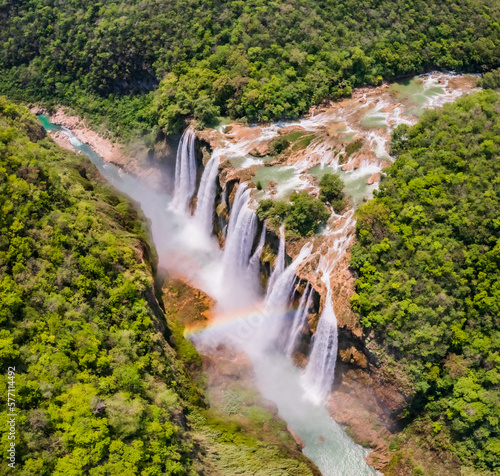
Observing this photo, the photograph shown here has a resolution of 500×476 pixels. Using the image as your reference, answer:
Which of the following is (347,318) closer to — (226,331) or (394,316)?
(394,316)

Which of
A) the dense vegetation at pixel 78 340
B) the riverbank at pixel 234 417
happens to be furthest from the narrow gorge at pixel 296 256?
the dense vegetation at pixel 78 340

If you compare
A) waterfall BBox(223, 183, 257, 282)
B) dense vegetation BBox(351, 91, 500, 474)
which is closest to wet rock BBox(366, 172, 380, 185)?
dense vegetation BBox(351, 91, 500, 474)

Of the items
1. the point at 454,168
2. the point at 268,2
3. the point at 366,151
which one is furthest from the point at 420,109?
the point at 268,2

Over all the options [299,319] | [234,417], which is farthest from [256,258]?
[234,417]

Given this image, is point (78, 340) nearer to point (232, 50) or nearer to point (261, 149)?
point (261, 149)

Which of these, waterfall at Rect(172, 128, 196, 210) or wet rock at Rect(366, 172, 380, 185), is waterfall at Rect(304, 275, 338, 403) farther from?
waterfall at Rect(172, 128, 196, 210)

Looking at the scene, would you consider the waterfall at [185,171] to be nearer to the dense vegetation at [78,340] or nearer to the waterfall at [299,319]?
the dense vegetation at [78,340]
